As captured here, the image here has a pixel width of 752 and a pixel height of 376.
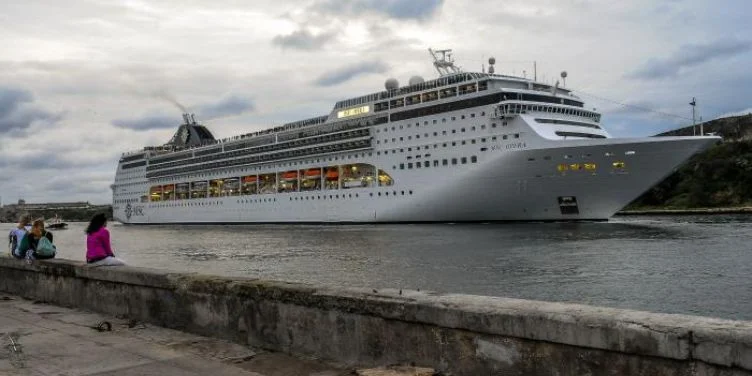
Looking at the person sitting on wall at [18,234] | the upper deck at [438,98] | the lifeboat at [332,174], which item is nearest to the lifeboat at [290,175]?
the upper deck at [438,98]

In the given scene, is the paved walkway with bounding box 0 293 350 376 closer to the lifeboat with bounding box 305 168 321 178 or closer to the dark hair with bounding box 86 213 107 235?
the dark hair with bounding box 86 213 107 235

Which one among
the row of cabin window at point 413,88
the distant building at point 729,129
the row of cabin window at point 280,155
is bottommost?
the row of cabin window at point 280,155

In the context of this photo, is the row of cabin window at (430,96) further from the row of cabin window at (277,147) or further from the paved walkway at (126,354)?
the paved walkway at (126,354)

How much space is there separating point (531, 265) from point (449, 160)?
3349cm

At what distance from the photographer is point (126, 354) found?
646 centimetres

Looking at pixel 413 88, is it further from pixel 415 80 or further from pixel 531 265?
pixel 531 265

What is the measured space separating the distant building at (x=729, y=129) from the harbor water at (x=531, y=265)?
116211 millimetres

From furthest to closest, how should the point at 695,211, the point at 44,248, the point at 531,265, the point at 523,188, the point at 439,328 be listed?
the point at 695,211, the point at 523,188, the point at 531,265, the point at 44,248, the point at 439,328

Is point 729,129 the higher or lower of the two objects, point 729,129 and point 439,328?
the higher

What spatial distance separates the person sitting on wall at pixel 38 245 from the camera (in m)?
11.7

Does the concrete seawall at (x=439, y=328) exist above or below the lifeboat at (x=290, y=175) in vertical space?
below

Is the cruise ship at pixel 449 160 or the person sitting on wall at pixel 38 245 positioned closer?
the person sitting on wall at pixel 38 245

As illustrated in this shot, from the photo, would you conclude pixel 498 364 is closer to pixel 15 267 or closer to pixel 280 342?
pixel 280 342

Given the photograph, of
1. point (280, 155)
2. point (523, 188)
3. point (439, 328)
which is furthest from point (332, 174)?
point (439, 328)
